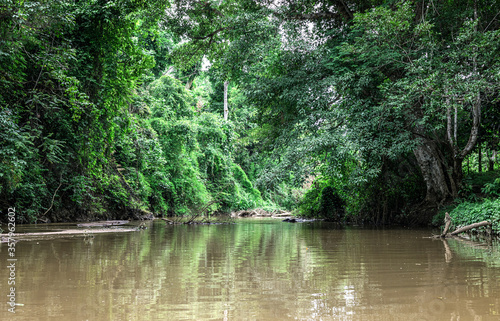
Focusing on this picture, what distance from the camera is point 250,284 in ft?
11.6

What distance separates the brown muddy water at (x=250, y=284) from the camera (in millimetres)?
2637

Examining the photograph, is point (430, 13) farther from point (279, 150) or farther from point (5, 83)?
point (5, 83)

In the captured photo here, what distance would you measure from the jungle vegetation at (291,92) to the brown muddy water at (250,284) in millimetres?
5218

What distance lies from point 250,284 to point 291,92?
372 inches

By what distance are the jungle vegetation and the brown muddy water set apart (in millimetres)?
5218

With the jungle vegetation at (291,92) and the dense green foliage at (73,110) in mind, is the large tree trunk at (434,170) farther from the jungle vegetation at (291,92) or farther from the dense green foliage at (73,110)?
the dense green foliage at (73,110)

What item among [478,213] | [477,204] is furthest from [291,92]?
[478,213]

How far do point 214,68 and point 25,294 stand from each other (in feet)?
46.6

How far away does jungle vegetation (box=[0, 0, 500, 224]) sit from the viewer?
32.4 ft

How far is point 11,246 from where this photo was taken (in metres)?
6.04

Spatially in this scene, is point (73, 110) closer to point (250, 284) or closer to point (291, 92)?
point (291, 92)

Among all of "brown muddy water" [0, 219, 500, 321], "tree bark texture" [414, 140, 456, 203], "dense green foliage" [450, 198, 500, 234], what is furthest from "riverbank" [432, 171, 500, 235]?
"brown muddy water" [0, 219, 500, 321]

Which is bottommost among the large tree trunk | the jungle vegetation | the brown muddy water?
the brown muddy water

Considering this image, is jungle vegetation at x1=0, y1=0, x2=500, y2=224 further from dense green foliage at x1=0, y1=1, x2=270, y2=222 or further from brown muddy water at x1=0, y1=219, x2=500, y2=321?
brown muddy water at x1=0, y1=219, x2=500, y2=321
